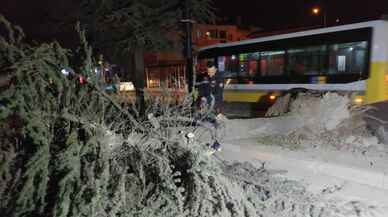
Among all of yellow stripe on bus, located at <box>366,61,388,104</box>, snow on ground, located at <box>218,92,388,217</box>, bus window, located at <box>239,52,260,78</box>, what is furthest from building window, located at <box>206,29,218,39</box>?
snow on ground, located at <box>218,92,388,217</box>

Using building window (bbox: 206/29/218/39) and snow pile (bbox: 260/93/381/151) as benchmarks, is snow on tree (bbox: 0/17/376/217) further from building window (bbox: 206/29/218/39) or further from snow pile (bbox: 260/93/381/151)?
building window (bbox: 206/29/218/39)

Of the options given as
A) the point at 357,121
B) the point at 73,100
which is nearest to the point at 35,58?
the point at 73,100

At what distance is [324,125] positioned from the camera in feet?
21.8

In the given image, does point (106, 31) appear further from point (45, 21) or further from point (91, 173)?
point (91, 173)

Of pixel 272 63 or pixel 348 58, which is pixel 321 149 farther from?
pixel 272 63

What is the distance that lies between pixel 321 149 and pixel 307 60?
7.13 meters

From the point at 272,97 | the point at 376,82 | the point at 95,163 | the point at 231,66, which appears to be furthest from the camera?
the point at 231,66

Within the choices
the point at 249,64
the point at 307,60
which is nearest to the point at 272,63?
the point at 249,64

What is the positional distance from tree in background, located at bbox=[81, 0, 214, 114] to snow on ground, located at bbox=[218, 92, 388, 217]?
26.5 ft

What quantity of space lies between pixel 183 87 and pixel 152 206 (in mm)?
2822

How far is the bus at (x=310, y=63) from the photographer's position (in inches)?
424

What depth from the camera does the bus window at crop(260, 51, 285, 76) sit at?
13.3 meters

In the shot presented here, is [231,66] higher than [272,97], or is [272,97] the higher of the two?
[231,66]

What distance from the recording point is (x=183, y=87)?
5887 mm
